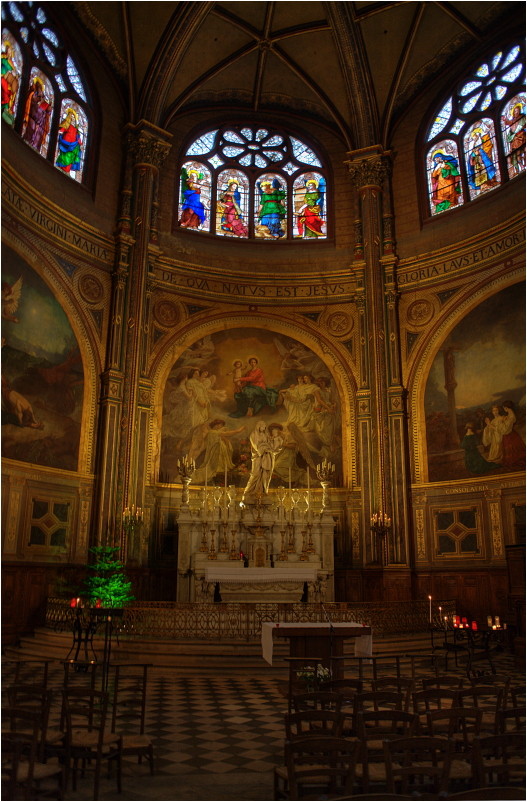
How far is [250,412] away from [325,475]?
3.57 metres

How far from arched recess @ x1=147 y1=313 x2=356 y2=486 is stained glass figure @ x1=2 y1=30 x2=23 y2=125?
8.70m

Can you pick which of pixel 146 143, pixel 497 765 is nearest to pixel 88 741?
pixel 497 765

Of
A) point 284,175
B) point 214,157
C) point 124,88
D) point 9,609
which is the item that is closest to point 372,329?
point 284,175

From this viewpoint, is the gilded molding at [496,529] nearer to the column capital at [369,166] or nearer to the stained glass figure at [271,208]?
the column capital at [369,166]

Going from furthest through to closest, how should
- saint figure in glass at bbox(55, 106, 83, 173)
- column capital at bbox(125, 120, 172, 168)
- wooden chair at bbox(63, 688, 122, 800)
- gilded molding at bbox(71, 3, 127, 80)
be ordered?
1. column capital at bbox(125, 120, 172, 168)
2. gilded molding at bbox(71, 3, 127, 80)
3. saint figure in glass at bbox(55, 106, 83, 173)
4. wooden chair at bbox(63, 688, 122, 800)

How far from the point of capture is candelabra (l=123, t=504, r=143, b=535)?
20.5 m

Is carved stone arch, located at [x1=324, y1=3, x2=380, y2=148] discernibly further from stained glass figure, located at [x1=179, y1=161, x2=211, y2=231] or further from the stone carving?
the stone carving

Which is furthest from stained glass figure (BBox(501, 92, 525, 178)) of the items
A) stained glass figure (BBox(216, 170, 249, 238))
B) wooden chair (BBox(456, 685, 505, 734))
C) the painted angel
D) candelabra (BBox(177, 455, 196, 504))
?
wooden chair (BBox(456, 685, 505, 734))

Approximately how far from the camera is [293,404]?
24.3 metres

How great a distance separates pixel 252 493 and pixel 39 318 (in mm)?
8718

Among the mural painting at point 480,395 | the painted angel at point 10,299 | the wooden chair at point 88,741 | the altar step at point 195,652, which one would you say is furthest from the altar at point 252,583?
the wooden chair at point 88,741

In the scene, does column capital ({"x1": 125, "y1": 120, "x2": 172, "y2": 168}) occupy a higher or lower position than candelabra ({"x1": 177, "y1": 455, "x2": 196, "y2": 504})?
higher

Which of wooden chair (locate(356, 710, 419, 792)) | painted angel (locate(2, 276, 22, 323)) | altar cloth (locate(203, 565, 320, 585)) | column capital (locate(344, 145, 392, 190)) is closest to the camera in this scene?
wooden chair (locate(356, 710, 419, 792))

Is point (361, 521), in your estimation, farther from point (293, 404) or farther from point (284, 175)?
point (284, 175)
